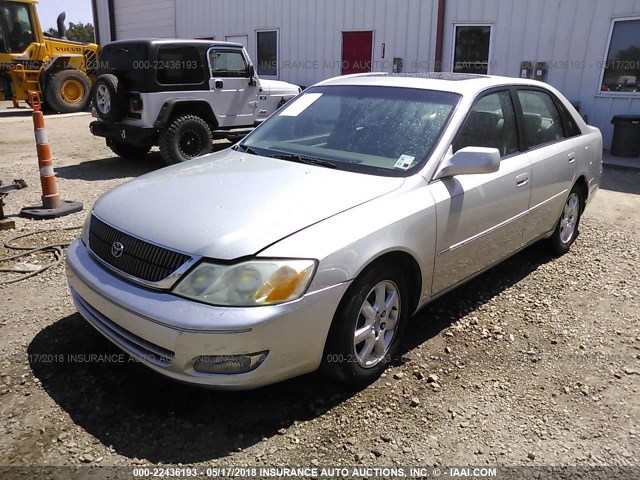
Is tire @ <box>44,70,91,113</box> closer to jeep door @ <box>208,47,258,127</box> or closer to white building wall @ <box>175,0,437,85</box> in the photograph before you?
white building wall @ <box>175,0,437,85</box>

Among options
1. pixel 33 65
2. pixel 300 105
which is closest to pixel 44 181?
pixel 300 105

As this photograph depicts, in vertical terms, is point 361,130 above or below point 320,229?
above

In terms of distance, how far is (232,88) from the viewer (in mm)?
9148

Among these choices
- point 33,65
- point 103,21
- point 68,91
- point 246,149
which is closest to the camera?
point 246,149

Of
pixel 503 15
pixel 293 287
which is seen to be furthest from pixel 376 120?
pixel 503 15

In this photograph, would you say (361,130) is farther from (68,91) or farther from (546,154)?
(68,91)

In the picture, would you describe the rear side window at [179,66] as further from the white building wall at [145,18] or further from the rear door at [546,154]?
the white building wall at [145,18]

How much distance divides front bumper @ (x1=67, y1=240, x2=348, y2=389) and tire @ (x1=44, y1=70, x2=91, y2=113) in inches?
621

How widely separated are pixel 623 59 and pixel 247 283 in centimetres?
1064

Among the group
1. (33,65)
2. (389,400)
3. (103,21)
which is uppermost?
(103,21)

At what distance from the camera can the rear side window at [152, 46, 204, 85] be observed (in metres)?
8.16

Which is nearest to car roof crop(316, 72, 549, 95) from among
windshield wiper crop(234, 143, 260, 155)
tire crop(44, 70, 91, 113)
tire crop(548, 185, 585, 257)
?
windshield wiper crop(234, 143, 260, 155)

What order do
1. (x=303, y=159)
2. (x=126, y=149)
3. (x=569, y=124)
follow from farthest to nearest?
(x=126, y=149) < (x=569, y=124) < (x=303, y=159)

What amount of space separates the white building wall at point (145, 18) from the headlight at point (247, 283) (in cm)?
1875
